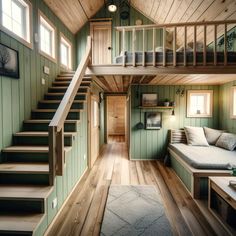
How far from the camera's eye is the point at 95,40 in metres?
5.82

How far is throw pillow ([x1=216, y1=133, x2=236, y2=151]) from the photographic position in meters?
3.80

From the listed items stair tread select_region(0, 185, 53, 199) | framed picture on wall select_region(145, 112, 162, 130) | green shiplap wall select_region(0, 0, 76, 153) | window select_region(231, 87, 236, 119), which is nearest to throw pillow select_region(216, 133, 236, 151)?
window select_region(231, 87, 236, 119)

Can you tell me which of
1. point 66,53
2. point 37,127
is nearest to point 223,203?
point 37,127

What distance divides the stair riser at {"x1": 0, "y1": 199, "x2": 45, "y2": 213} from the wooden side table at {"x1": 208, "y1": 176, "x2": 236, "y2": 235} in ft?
6.93

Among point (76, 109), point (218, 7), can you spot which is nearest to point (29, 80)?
point (76, 109)

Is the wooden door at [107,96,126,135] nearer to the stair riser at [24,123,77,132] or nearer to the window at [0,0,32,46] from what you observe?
the window at [0,0,32,46]

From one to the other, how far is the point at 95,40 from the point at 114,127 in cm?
532

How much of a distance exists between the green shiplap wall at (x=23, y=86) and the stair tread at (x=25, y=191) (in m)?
0.70

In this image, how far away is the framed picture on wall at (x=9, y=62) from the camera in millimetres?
2380

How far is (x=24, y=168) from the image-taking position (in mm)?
2125

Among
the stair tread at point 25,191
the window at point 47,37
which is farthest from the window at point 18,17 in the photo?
the stair tread at point 25,191

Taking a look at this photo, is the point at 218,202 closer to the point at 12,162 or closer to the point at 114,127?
the point at 12,162

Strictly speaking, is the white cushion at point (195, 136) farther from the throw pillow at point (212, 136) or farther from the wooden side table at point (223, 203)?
the wooden side table at point (223, 203)

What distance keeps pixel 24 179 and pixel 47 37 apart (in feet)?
11.0
